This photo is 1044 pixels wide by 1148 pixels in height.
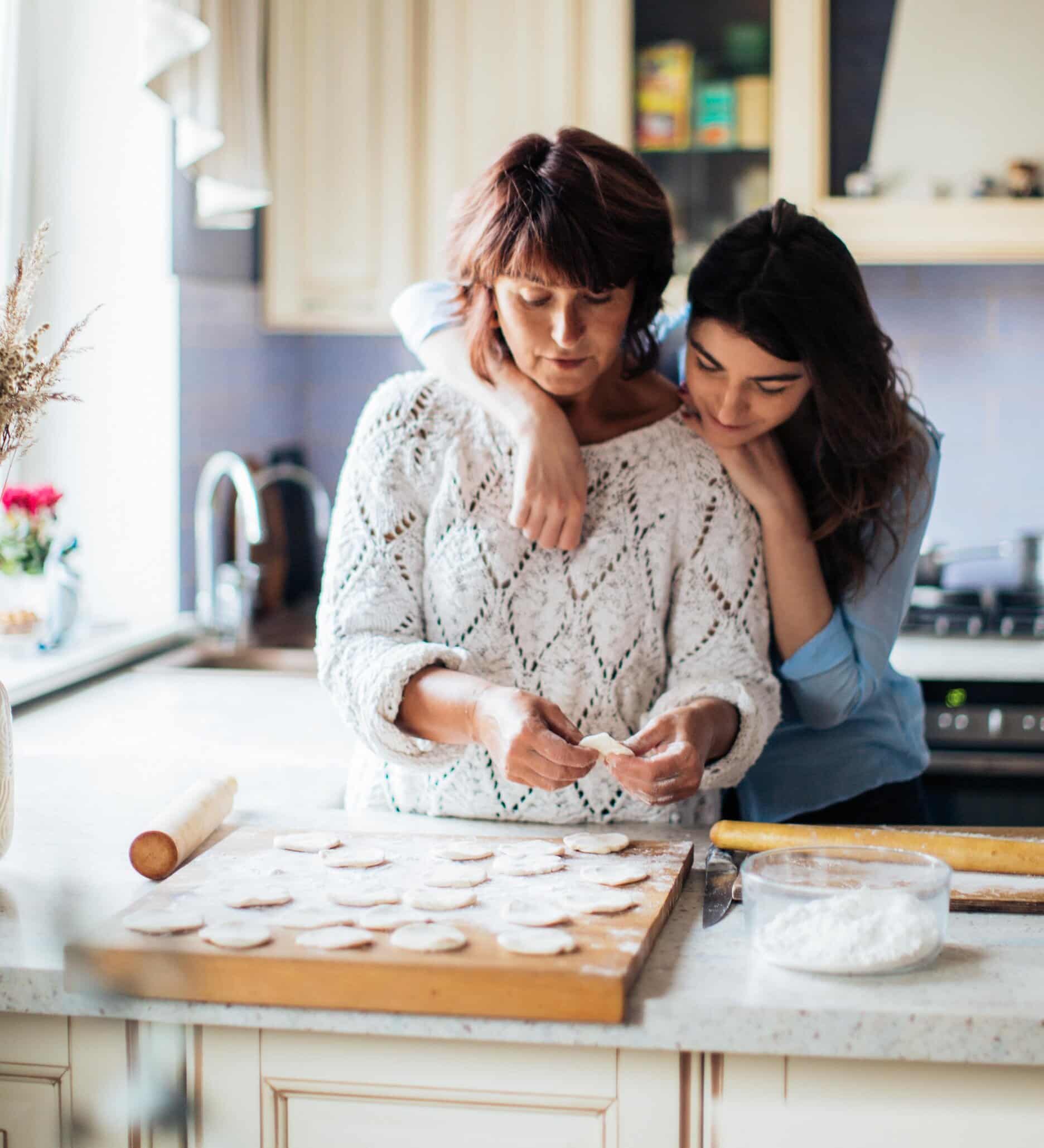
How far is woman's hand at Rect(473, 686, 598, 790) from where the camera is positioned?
1.07 m

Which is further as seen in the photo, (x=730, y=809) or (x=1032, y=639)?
(x=1032, y=639)

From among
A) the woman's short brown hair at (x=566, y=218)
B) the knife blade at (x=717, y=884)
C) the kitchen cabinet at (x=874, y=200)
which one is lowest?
the knife blade at (x=717, y=884)

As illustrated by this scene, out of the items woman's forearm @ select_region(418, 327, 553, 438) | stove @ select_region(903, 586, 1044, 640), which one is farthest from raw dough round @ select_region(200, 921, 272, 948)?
stove @ select_region(903, 586, 1044, 640)

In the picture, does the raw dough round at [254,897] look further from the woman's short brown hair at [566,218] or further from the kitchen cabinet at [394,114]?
the kitchen cabinet at [394,114]

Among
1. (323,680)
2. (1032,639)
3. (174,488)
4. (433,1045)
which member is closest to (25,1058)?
(433,1045)

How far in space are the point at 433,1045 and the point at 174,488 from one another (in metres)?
1.65

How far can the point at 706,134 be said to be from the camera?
256cm

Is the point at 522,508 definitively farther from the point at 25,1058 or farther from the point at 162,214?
the point at 162,214

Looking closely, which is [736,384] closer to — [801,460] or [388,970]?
[801,460]

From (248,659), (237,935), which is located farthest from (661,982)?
(248,659)

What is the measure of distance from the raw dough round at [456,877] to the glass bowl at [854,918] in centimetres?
21

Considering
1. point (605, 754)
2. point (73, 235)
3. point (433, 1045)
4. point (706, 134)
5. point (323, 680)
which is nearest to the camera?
point (433, 1045)

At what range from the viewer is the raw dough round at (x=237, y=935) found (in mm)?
912

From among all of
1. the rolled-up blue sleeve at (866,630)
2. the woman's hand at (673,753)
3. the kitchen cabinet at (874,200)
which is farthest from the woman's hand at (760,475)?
the kitchen cabinet at (874,200)
